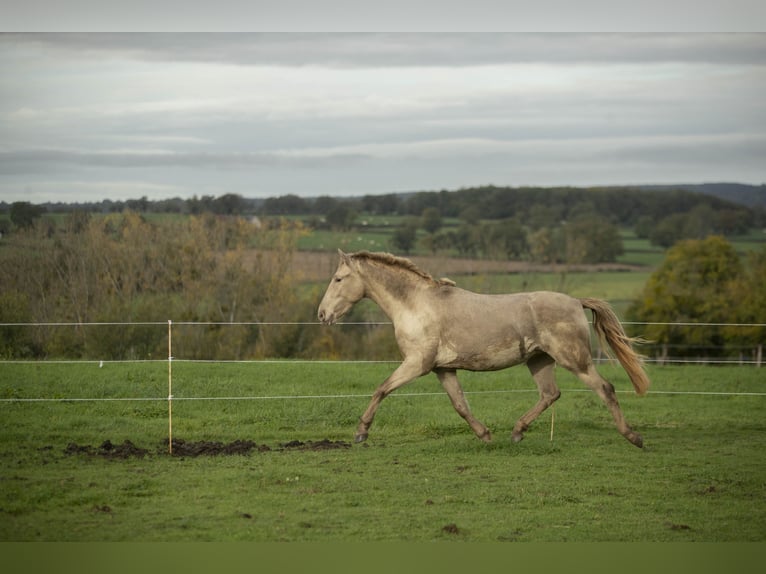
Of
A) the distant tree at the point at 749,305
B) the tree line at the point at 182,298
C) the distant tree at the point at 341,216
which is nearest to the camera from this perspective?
the tree line at the point at 182,298

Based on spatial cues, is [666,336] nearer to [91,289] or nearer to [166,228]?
[166,228]

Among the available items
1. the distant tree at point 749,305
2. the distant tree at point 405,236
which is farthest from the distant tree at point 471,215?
the distant tree at point 749,305

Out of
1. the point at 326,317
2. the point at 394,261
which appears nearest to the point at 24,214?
the point at 326,317

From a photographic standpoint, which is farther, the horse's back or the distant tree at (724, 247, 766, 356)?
the distant tree at (724, 247, 766, 356)

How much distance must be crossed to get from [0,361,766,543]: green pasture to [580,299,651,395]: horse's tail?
78cm

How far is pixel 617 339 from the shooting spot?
8.78 meters

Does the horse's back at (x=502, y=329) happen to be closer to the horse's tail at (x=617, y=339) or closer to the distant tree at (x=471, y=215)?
the horse's tail at (x=617, y=339)

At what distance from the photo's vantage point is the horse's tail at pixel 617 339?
8.73 meters

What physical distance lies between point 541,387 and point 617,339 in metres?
0.93

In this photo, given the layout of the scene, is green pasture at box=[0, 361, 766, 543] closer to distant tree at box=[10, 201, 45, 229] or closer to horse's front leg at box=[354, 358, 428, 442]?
horse's front leg at box=[354, 358, 428, 442]

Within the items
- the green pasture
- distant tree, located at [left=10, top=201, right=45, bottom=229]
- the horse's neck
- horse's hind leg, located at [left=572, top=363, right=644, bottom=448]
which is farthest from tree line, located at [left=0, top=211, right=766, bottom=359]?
horse's hind leg, located at [left=572, top=363, right=644, bottom=448]

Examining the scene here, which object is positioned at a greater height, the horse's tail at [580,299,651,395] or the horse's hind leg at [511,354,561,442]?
the horse's tail at [580,299,651,395]

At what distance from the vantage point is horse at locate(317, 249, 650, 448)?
8391 mm

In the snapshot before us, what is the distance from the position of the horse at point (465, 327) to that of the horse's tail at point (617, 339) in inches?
0.4
